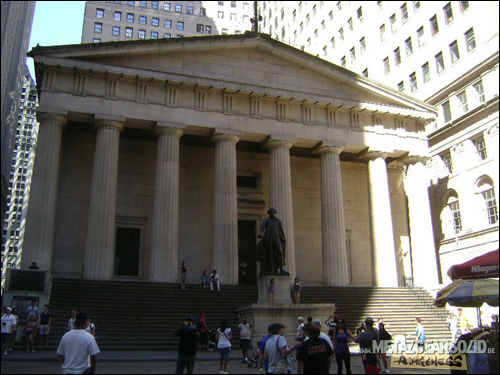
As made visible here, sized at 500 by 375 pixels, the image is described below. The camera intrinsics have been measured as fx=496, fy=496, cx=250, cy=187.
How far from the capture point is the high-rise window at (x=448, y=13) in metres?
36.9

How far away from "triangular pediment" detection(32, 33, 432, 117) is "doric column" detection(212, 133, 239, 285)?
350 cm

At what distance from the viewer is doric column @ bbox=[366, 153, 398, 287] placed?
97.5 feet

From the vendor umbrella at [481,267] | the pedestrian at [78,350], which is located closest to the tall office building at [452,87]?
the vendor umbrella at [481,267]

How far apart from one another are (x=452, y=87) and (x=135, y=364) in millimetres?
30779

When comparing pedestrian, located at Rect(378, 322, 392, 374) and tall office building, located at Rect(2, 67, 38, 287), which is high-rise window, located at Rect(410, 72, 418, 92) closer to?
pedestrian, located at Rect(378, 322, 392, 374)

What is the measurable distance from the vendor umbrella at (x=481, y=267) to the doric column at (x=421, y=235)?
19587 mm

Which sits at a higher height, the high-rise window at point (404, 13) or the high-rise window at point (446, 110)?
the high-rise window at point (404, 13)

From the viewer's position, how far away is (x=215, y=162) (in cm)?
2867

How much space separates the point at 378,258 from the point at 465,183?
10151mm

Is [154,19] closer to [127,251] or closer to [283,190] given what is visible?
[127,251]

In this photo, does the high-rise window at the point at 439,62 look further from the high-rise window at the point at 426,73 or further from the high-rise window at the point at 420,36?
the high-rise window at the point at 420,36

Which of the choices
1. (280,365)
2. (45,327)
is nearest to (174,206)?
(45,327)

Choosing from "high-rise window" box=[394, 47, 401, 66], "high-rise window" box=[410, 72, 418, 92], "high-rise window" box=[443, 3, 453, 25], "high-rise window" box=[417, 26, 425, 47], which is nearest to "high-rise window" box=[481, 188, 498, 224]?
"high-rise window" box=[410, 72, 418, 92]

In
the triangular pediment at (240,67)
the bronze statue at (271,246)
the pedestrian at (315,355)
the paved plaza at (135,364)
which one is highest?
the triangular pediment at (240,67)
